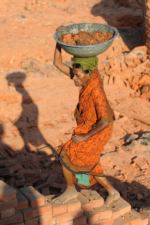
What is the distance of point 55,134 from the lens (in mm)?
8719

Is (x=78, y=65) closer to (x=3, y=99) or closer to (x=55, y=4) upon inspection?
(x=3, y=99)

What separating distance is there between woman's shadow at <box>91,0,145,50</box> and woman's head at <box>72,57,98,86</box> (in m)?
6.45

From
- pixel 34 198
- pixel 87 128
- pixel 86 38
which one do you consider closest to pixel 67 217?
pixel 34 198

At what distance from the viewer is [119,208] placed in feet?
18.9

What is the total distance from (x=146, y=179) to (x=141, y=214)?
4.99 feet

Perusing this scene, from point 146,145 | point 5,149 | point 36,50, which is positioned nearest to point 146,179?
point 146,145

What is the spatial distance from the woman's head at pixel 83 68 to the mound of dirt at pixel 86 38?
0.60 ft

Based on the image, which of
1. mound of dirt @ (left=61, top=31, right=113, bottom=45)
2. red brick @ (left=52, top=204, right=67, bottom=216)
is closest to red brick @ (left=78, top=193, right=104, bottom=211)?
red brick @ (left=52, top=204, right=67, bottom=216)

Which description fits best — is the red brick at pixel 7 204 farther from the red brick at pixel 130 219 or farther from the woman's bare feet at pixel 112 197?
the red brick at pixel 130 219

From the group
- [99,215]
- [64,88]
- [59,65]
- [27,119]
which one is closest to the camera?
[99,215]

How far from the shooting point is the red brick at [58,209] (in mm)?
5445

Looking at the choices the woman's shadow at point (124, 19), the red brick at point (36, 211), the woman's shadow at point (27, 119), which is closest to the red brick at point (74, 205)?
the red brick at point (36, 211)

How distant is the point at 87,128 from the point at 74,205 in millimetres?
812

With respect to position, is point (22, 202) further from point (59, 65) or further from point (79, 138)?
point (59, 65)
